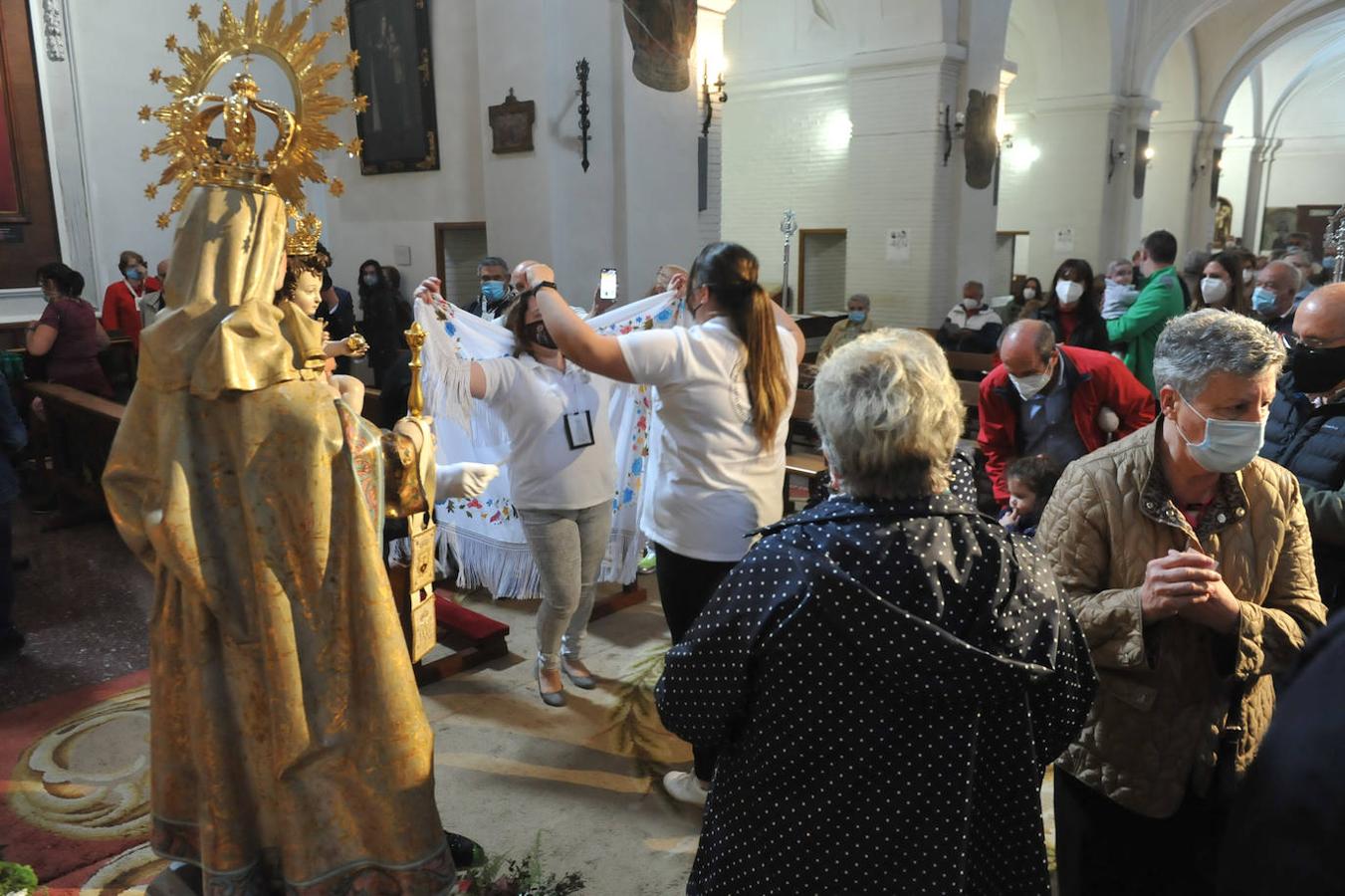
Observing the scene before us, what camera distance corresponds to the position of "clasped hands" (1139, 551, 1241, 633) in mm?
1784

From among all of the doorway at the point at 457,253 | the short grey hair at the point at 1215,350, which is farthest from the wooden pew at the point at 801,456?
the doorway at the point at 457,253

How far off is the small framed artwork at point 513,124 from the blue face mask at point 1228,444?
6.51m

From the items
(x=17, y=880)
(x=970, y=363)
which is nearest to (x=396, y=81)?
(x=970, y=363)

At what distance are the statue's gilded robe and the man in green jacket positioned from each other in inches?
177

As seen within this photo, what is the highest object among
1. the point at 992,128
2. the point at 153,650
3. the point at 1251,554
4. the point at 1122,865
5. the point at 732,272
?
the point at 992,128

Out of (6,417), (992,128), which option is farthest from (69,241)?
(992,128)

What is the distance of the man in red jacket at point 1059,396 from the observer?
3.48m

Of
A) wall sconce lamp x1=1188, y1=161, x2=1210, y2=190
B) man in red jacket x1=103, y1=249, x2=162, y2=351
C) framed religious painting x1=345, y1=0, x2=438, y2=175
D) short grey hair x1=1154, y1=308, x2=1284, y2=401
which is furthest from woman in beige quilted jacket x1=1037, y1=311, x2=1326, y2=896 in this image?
wall sconce lamp x1=1188, y1=161, x2=1210, y2=190

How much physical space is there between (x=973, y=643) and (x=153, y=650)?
1796 millimetres

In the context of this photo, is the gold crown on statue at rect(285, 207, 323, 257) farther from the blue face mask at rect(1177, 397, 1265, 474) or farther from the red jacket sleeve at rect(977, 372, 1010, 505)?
the red jacket sleeve at rect(977, 372, 1010, 505)

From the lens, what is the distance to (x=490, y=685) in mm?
4008

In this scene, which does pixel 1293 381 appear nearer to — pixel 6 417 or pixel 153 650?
pixel 153 650

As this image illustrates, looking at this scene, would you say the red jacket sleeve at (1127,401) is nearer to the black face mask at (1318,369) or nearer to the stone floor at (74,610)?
the black face mask at (1318,369)

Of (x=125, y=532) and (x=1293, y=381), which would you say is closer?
(x=125, y=532)
